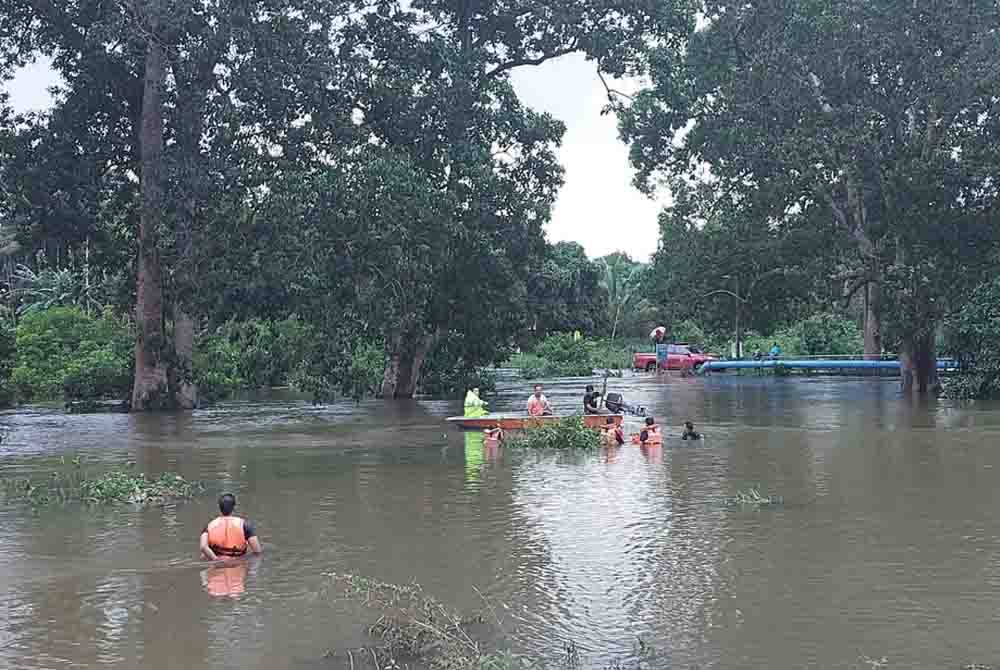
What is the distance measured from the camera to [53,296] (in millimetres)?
65188

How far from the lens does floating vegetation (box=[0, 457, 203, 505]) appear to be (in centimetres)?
1684

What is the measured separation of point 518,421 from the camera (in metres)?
26.0

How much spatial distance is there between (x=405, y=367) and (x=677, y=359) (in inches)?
1092

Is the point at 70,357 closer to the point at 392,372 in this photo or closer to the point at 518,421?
the point at 392,372

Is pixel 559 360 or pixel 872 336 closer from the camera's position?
pixel 872 336

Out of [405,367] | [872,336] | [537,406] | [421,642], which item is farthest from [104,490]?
[872,336]

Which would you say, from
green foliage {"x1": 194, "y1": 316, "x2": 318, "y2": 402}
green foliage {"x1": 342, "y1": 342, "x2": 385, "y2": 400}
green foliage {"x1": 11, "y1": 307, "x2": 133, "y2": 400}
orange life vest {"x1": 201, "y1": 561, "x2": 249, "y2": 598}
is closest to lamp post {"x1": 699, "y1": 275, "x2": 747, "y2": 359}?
green foliage {"x1": 342, "y1": 342, "x2": 385, "y2": 400}

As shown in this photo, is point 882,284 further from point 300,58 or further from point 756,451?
point 300,58

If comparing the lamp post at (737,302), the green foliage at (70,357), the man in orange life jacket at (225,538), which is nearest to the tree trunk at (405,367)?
the green foliage at (70,357)

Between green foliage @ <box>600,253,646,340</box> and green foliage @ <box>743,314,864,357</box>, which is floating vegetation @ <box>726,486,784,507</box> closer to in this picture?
green foliage @ <box>743,314,864,357</box>

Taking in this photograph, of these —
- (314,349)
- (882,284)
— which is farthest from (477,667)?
(882,284)

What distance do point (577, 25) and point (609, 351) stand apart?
43964 mm

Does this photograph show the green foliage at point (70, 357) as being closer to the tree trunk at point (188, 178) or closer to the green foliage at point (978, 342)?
the tree trunk at point (188, 178)

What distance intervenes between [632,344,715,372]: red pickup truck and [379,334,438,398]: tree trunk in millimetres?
26749
